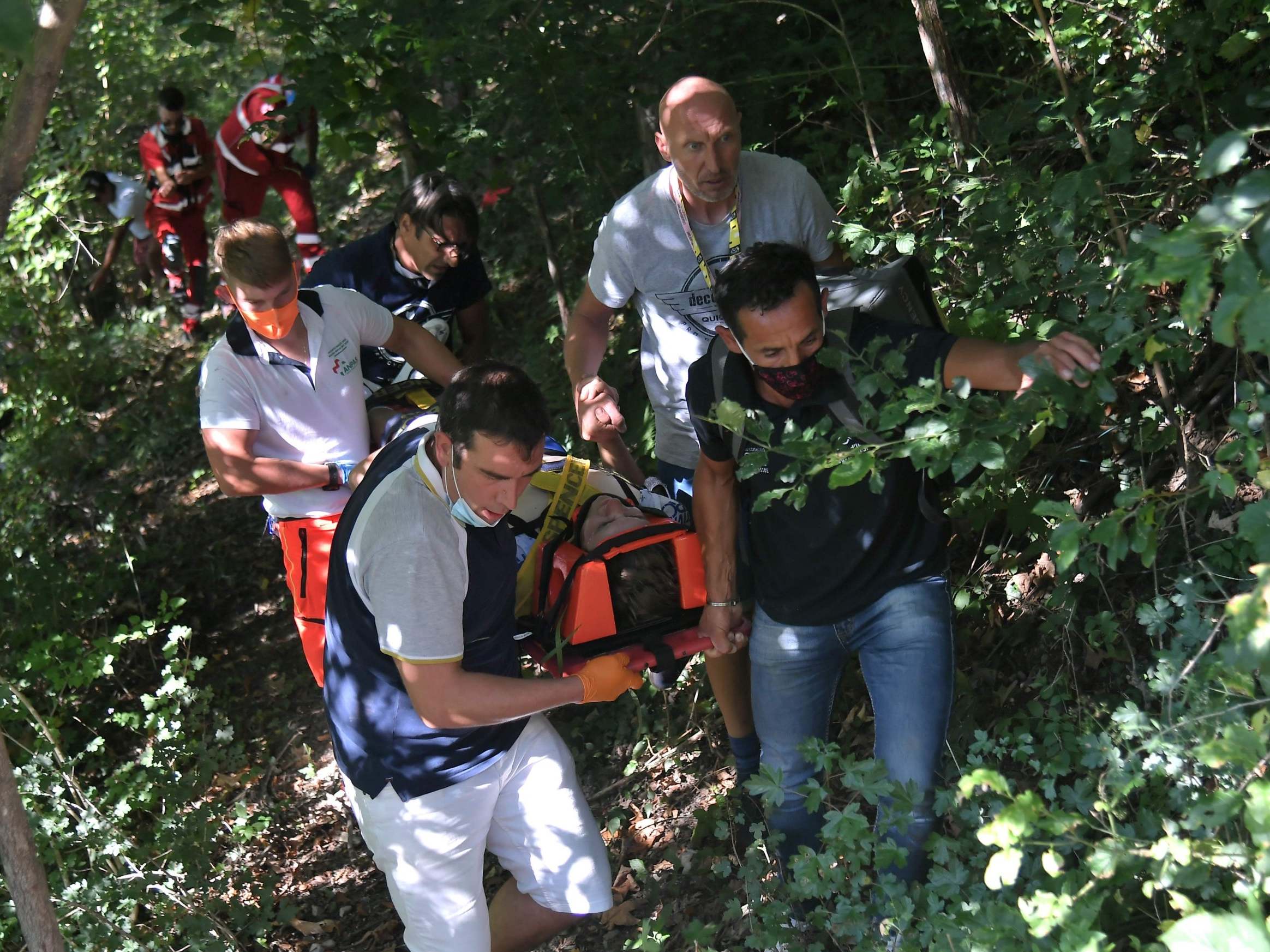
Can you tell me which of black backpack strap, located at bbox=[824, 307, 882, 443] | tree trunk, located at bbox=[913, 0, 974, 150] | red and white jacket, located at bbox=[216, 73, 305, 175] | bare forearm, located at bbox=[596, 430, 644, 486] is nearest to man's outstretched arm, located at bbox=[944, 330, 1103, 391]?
black backpack strap, located at bbox=[824, 307, 882, 443]

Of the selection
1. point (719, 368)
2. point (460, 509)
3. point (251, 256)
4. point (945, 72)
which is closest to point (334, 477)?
point (251, 256)

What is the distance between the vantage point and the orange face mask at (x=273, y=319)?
377 cm

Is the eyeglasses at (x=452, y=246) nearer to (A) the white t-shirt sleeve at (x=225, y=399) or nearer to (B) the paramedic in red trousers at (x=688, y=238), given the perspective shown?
(B) the paramedic in red trousers at (x=688, y=238)

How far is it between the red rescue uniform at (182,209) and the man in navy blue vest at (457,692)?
656 centimetres

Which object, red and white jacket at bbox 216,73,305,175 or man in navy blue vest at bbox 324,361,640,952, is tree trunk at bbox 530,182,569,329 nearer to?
red and white jacket at bbox 216,73,305,175

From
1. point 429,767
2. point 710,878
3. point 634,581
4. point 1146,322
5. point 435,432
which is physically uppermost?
point 435,432

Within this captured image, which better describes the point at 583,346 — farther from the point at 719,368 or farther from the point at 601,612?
the point at 601,612

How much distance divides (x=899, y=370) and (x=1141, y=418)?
1.41 meters

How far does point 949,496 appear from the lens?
3.88m

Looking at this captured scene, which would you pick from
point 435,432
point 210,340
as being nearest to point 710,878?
point 435,432

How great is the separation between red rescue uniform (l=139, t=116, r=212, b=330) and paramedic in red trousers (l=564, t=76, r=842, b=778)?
20.3ft

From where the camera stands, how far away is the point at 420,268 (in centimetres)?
434

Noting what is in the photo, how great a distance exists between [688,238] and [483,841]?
1780 mm

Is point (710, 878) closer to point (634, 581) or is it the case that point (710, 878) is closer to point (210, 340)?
point (634, 581)
